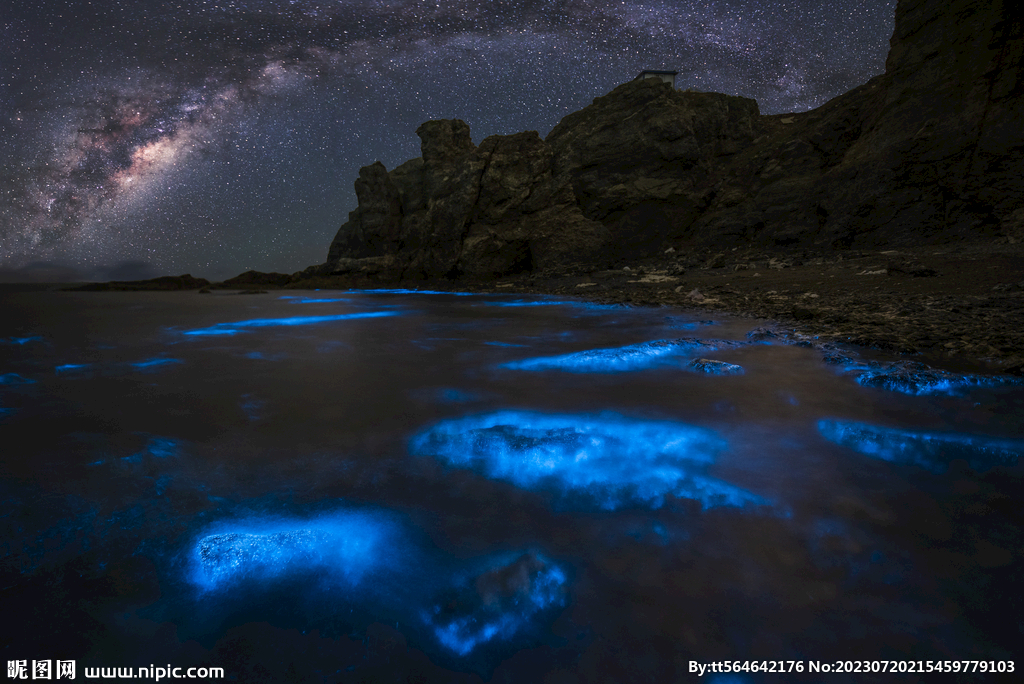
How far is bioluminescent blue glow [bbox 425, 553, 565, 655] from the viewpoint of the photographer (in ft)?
4.63

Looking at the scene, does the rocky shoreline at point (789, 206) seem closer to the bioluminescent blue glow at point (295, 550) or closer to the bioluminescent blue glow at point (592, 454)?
the bioluminescent blue glow at point (592, 454)

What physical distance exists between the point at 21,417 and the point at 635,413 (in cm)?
474

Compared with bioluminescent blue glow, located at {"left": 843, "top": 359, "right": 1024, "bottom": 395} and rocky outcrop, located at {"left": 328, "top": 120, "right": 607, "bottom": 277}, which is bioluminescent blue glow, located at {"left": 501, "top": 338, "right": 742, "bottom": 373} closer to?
bioluminescent blue glow, located at {"left": 843, "top": 359, "right": 1024, "bottom": 395}

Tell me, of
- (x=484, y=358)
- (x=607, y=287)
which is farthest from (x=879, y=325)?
(x=607, y=287)

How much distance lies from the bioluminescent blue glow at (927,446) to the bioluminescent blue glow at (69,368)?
24.6 ft

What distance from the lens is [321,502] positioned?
7.09ft

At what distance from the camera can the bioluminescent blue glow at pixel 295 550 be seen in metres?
1.67

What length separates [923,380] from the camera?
3662 millimetres

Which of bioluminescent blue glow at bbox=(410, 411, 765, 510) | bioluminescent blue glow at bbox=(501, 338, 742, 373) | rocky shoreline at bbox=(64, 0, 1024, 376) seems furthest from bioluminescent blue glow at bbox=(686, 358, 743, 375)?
rocky shoreline at bbox=(64, 0, 1024, 376)

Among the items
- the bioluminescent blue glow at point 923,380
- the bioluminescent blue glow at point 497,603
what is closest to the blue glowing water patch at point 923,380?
the bioluminescent blue glow at point 923,380

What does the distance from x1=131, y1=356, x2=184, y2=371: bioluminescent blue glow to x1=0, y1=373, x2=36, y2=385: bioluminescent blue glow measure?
872 millimetres

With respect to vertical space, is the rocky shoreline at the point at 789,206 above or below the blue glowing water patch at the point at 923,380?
above

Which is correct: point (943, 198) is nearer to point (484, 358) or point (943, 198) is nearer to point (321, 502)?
point (484, 358)

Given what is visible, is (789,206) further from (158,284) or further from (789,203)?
(158,284)
